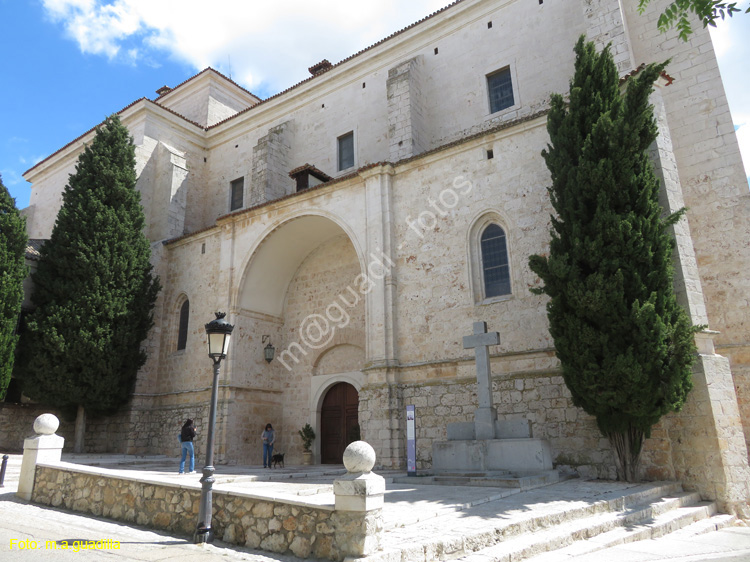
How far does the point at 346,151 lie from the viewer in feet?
60.9

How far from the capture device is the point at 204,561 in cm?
502

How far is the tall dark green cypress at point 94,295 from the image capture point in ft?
50.9

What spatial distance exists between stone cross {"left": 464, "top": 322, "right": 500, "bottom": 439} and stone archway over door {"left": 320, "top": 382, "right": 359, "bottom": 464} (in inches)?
239

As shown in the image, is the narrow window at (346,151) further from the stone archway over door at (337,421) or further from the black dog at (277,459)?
the black dog at (277,459)

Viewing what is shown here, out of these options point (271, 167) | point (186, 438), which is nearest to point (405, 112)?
point (271, 167)

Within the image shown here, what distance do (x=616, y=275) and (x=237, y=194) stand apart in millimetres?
15761

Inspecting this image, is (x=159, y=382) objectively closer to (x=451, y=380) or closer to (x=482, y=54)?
(x=451, y=380)

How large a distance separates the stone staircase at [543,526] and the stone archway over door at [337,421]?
7993mm

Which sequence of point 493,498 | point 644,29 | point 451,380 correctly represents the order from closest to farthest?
point 493,498, point 451,380, point 644,29

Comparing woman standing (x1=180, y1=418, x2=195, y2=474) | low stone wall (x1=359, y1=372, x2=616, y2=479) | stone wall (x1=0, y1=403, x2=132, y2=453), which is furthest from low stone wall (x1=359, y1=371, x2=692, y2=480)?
stone wall (x1=0, y1=403, x2=132, y2=453)

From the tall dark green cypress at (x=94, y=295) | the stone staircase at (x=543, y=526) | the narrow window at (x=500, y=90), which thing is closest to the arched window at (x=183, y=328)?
the tall dark green cypress at (x=94, y=295)

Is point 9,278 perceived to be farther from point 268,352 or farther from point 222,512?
point 222,512

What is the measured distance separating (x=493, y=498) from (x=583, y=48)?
8304 millimetres

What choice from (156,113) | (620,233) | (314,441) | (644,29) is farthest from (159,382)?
(644,29)
